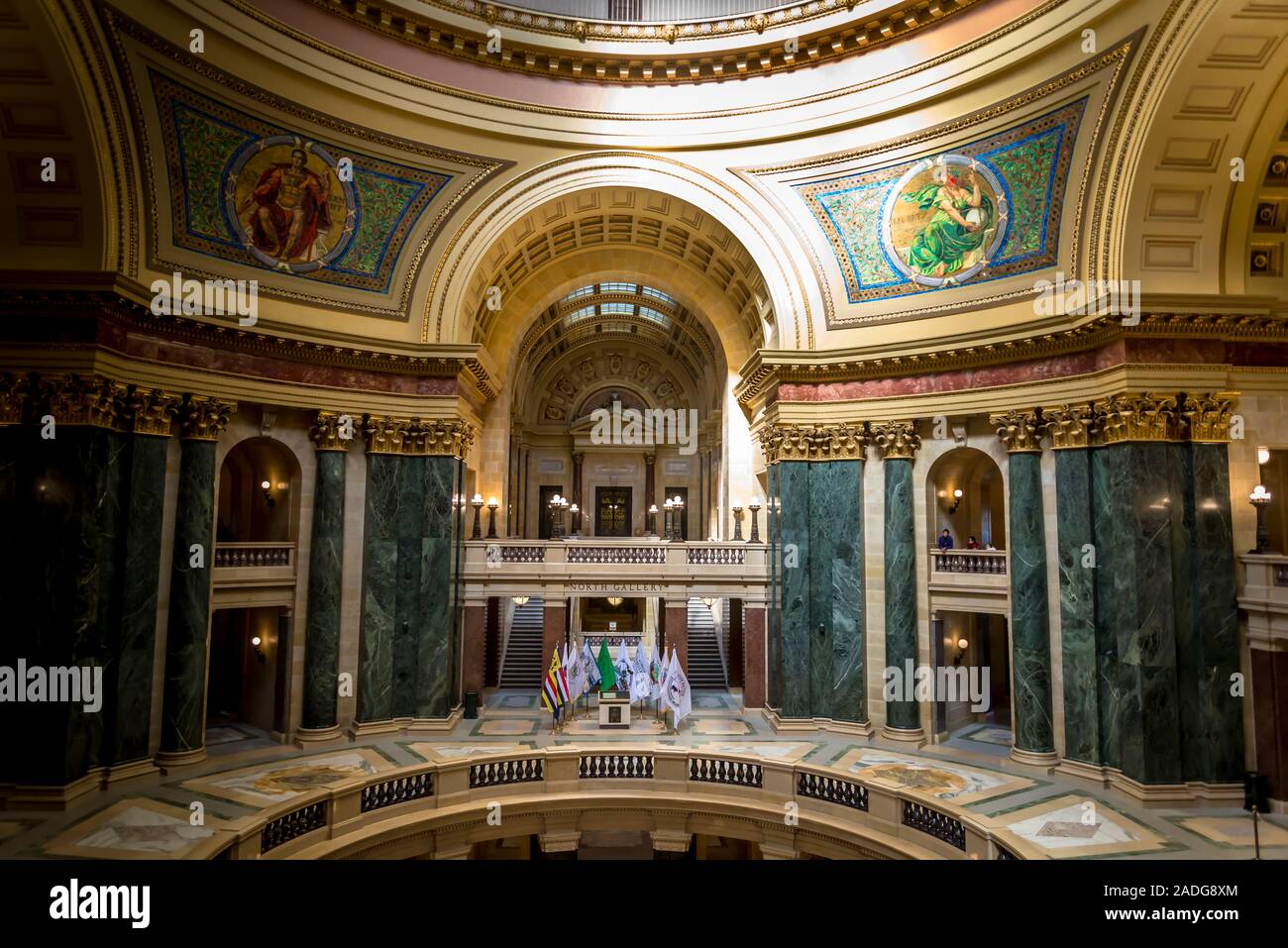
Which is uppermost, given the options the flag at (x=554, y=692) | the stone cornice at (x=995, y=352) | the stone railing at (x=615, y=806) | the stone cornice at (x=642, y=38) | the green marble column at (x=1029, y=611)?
the stone cornice at (x=642, y=38)

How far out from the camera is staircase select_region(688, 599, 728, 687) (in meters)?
24.1

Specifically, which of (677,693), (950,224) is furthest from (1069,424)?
(677,693)

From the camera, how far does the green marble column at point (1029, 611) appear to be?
16281mm

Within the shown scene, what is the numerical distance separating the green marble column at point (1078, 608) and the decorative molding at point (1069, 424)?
84 mm

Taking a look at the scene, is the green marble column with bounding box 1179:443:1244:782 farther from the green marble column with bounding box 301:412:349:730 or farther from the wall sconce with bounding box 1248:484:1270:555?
the green marble column with bounding box 301:412:349:730

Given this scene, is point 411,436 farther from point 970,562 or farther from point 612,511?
point 612,511

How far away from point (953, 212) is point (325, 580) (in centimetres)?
1782

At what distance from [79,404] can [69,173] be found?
4382mm

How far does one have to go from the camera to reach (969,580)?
1803cm

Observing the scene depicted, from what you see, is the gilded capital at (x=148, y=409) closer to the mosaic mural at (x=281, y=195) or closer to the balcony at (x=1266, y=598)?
the mosaic mural at (x=281, y=195)

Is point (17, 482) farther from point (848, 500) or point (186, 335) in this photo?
point (848, 500)

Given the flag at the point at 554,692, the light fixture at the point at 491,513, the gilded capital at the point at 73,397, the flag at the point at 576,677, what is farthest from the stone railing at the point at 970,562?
the gilded capital at the point at 73,397

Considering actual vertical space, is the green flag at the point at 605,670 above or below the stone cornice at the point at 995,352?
below
